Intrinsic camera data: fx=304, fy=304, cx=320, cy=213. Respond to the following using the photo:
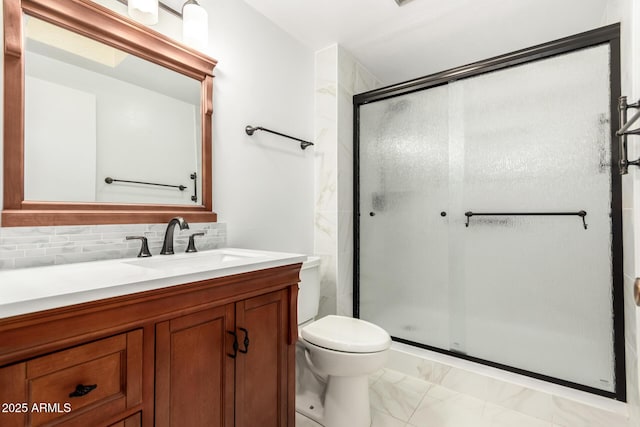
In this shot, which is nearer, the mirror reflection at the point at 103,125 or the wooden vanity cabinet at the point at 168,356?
the wooden vanity cabinet at the point at 168,356

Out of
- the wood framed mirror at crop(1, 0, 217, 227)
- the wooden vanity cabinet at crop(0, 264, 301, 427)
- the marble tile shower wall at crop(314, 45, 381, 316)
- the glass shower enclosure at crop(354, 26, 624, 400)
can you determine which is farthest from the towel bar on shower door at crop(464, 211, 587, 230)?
the wood framed mirror at crop(1, 0, 217, 227)

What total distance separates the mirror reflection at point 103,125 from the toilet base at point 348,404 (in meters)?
1.12

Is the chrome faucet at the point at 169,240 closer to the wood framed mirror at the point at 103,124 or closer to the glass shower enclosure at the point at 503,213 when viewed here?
the wood framed mirror at the point at 103,124

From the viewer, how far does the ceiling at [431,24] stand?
67.6 inches

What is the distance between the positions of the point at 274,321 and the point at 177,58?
4.02 ft

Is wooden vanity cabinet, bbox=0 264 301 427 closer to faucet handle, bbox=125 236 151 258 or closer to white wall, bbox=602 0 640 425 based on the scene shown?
faucet handle, bbox=125 236 151 258

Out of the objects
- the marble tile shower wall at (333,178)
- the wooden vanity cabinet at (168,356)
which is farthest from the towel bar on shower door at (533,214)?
the wooden vanity cabinet at (168,356)

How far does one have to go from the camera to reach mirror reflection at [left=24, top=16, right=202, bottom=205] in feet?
3.39

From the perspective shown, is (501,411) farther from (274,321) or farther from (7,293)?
(7,293)

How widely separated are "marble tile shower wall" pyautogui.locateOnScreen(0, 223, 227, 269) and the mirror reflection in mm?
112

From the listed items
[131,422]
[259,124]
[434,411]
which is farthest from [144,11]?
[434,411]

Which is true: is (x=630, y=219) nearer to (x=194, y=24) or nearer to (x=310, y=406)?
(x=310, y=406)

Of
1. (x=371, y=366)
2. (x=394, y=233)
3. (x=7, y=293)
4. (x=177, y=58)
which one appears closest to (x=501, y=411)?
(x=371, y=366)

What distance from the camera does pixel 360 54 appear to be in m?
2.24
